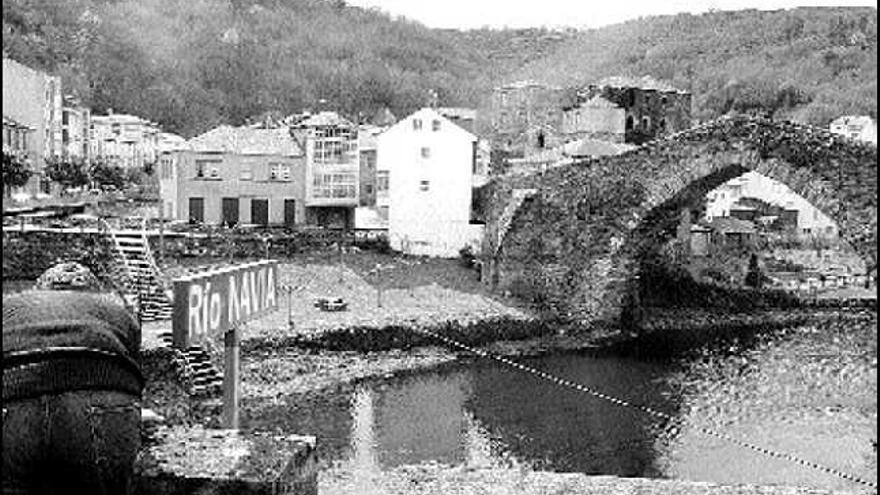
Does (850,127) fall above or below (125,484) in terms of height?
above

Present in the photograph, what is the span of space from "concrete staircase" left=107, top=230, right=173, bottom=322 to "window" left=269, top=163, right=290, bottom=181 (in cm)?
736

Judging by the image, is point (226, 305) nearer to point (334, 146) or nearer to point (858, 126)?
point (334, 146)

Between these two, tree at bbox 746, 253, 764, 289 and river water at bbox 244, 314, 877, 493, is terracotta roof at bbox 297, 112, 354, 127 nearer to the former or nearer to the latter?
river water at bbox 244, 314, 877, 493

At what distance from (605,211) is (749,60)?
50151 mm

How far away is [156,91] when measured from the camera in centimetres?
7388

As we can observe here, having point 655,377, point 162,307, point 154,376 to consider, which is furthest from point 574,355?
point 154,376

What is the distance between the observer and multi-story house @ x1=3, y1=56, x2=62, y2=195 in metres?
38.5

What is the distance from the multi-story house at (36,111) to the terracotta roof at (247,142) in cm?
653

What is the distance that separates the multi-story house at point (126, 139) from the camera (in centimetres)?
6094

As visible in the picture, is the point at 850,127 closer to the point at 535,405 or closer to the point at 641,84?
the point at 641,84

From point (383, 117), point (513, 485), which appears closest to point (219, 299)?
point (513, 485)

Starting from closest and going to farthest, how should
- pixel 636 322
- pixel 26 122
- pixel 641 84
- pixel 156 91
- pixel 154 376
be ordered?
pixel 154 376 < pixel 636 322 < pixel 26 122 < pixel 641 84 < pixel 156 91

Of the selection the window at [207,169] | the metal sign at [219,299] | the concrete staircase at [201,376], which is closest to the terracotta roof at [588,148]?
the window at [207,169]

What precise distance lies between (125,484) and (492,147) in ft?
168
